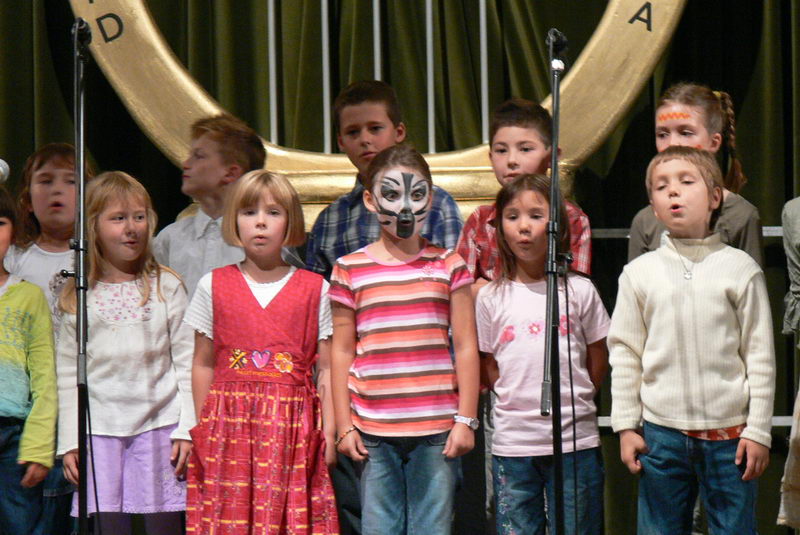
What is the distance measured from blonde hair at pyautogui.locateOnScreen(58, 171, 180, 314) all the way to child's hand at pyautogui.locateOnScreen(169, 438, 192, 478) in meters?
0.29

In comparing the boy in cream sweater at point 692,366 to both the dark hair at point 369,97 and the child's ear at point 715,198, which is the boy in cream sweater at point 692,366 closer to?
the child's ear at point 715,198

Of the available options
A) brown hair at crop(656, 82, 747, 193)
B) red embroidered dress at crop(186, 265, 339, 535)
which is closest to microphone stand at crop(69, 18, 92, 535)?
red embroidered dress at crop(186, 265, 339, 535)

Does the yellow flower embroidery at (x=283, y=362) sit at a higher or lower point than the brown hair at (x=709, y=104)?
lower

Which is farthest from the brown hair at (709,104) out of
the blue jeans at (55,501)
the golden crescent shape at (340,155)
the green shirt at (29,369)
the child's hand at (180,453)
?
the blue jeans at (55,501)

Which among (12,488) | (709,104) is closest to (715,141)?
(709,104)

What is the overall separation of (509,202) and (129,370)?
81 centimetres

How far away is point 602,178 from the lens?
3.25 m

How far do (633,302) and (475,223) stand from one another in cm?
45

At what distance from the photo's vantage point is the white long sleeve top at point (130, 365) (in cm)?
250

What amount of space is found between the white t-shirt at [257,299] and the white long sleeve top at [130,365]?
0.10 meters

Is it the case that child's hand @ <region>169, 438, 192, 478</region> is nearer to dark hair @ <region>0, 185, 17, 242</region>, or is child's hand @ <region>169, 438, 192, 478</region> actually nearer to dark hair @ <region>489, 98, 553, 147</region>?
dark hair @ <region>0, 185, 17, 242</region>

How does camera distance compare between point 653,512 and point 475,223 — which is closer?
point 653,512

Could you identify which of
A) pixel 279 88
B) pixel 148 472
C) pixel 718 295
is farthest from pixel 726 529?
pixel 279 88

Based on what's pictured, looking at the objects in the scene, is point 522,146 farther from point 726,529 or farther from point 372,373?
point 726,529
